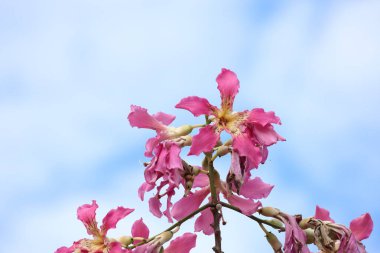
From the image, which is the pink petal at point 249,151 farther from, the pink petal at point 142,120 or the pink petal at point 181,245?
the pink petal at point 181,245

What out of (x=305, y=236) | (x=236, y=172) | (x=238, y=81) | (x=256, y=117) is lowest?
(x=305, y=236)

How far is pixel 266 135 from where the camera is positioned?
3.98 meters

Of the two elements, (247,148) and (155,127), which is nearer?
(247,148)

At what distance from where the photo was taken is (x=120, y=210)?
430 centimetres

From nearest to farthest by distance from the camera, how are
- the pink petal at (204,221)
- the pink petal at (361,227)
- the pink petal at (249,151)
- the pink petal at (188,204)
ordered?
1. the pink petal at (249,151)
2. the pink petal at (188,204)
3. the pink petal at (204,221)
4. the pink petal at (361,227)

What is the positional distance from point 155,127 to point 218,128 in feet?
1.25

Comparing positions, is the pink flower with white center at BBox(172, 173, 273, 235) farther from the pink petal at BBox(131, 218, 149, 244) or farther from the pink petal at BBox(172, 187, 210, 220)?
the pink petal at BBox(131, 218, 149, 244)

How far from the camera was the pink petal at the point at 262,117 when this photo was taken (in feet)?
13.1

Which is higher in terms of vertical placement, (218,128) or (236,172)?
(218,128)

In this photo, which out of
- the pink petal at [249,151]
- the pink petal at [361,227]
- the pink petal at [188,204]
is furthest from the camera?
the pink petal at [361,227]

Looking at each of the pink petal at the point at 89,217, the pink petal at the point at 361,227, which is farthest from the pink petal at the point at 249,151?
the pink petal at the point at 89,217

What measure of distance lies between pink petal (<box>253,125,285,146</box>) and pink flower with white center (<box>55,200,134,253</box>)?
3.22ft

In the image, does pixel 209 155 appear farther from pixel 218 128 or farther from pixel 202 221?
pixel 202 221

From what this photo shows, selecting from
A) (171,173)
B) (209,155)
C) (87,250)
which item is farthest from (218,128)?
(87,250)
